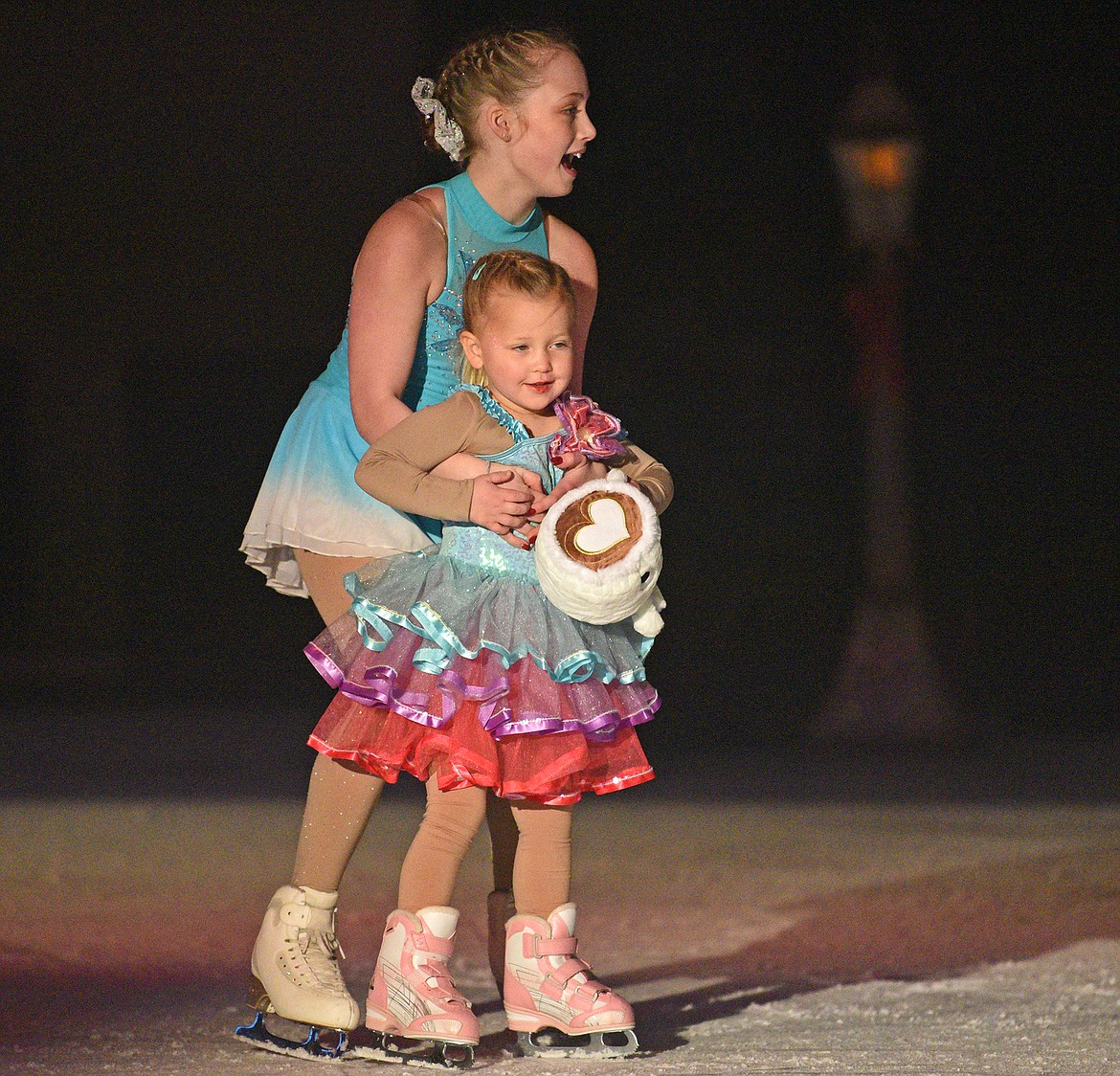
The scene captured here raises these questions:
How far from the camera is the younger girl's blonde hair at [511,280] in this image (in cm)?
261

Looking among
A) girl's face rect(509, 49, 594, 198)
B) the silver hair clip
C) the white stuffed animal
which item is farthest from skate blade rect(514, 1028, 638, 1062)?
the silver hair clip

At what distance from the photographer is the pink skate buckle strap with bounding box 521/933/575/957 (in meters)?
2.58

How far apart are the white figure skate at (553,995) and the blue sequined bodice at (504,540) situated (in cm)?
50

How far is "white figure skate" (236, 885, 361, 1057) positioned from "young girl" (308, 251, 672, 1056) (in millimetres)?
75

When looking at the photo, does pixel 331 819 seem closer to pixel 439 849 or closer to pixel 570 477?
pixel 439 849

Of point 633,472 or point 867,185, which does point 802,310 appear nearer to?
point 867,185

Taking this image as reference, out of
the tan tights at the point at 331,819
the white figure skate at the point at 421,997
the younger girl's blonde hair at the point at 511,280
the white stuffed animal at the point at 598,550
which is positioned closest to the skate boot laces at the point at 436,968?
the white figure skate at the point at 421,997

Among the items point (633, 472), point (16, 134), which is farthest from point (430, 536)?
point (16, 134)

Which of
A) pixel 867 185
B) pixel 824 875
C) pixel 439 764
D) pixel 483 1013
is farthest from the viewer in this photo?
pixel 867 185

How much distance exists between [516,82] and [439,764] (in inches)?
41.6

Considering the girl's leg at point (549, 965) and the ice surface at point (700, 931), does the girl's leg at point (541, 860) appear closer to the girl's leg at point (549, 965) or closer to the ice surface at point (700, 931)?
the girl's leg at point (549, 965)

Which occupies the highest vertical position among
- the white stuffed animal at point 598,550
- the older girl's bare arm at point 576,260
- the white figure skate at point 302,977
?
the older girl's bare arm at point 576,260

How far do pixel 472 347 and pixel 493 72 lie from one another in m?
0.46

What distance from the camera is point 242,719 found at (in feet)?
28.7
